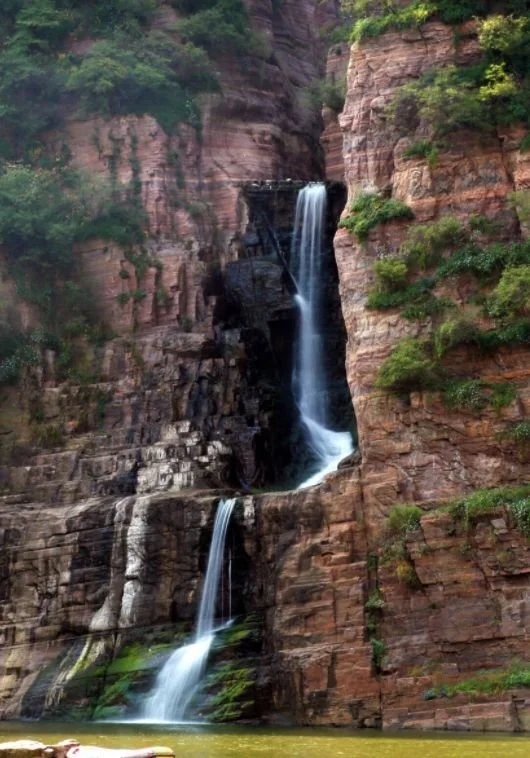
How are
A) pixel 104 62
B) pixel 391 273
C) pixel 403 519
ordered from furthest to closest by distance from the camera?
pixel 104 62 → pixel 391 273 → pixel 403 519

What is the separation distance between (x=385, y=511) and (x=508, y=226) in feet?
30.0

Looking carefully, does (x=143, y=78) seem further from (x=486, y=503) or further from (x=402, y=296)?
(x=486, y=503)

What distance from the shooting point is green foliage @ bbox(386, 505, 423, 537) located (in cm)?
3381

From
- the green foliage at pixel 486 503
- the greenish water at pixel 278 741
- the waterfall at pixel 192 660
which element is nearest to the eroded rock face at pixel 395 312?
the green foliage at pixel 486 503

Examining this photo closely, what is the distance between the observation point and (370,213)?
3900 centimetres

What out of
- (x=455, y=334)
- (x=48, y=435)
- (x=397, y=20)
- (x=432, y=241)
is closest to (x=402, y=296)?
(x=432, y=241)

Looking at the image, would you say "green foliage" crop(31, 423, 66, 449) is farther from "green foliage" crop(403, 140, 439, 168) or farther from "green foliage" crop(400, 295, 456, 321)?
"green foliage" crop(403, 140, 439, 168)

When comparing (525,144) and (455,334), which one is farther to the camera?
(525,144)

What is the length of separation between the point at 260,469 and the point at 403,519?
8.45 m

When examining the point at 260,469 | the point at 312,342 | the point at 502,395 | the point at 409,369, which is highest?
the point at 312,342

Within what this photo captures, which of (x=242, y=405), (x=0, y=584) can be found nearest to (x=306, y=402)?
(x=242, y=405)

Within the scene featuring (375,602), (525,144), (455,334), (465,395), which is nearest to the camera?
(375,602)

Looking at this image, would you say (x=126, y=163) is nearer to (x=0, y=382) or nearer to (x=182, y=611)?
(x=0, y=382)

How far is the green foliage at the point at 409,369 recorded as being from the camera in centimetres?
3553
